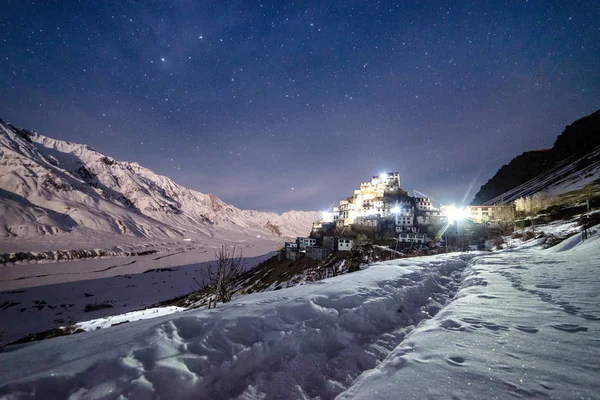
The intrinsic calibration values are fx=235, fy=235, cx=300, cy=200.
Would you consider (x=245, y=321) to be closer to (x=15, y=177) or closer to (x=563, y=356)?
(x=563, y=356)

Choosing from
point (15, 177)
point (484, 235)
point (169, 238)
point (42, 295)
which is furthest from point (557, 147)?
point (15, 177)

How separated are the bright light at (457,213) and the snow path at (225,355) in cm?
7768

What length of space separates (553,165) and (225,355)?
222581mm

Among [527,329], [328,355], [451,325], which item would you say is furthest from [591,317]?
[328,355]

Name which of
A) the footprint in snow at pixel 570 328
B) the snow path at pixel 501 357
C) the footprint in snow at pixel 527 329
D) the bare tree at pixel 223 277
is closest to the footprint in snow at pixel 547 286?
the snow path at pixel 501 357

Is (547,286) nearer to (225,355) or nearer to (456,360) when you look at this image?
(456,360)

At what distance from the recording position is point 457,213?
245 feet

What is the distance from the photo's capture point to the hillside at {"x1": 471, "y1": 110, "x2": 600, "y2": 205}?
121688 mm

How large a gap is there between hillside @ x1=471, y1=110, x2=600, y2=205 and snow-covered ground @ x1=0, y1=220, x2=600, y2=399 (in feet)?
515

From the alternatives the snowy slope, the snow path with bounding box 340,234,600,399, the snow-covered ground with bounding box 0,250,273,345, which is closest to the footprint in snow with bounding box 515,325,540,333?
the snow path with bounding box 340,234,600,399

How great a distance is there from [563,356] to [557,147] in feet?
772

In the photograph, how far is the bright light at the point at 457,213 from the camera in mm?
70844

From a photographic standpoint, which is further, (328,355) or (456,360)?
(328,355)

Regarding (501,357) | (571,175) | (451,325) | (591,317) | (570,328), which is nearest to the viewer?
(501,357)
